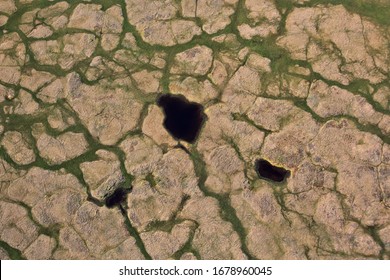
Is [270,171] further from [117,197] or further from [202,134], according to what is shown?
[117,197]

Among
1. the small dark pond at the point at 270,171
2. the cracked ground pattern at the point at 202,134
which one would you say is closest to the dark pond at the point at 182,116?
the cracked ground pattern at the point at 202,134

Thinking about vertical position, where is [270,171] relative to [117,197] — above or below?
above

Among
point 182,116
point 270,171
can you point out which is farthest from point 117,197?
point 270,171

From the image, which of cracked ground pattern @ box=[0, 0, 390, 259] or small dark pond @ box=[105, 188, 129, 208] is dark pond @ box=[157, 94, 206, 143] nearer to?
cracked ground pattern @ box=[0, 0, 390, 259]

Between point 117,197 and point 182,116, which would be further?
point 182,116

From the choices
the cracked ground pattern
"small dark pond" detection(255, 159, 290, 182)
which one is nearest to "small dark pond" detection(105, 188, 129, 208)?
the cracked ground pattern

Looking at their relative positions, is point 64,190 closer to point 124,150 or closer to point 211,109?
point 124,150
